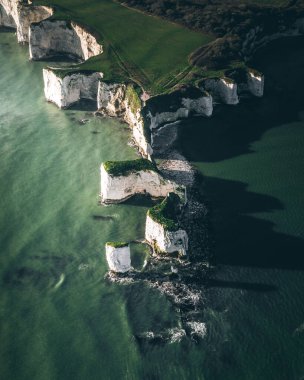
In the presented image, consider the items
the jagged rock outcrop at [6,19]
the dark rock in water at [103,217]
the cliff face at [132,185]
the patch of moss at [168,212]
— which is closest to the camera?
the patch of moss at [168,212]

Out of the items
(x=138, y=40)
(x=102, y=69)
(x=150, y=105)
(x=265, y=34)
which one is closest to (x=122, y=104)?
(x=150, y=105)

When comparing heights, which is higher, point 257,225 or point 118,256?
point 118,256

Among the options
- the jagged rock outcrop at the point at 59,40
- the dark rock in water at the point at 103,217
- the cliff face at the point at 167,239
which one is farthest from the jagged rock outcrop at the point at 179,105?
the cliff face at the point at 167,239

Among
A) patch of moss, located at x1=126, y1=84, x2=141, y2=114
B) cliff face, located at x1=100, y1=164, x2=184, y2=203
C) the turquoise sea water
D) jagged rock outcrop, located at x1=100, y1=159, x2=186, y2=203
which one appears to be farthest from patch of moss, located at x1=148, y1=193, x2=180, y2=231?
patch of moss, located at x1=126, y1=84, x2=141, y2=114

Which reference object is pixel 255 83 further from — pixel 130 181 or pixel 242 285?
pixel 242 285

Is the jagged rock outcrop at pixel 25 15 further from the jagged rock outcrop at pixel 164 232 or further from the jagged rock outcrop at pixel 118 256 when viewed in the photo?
the jagged rock outcrop at pixel 118 256

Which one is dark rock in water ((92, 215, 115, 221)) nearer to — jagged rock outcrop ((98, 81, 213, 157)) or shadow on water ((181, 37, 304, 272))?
shadow on water ((181, 37, 304, 272))

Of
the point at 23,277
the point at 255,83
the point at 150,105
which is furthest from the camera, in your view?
the point at 255,83

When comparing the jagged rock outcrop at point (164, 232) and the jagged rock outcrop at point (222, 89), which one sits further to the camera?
the jagged rock outcrop at point (222, 89)
